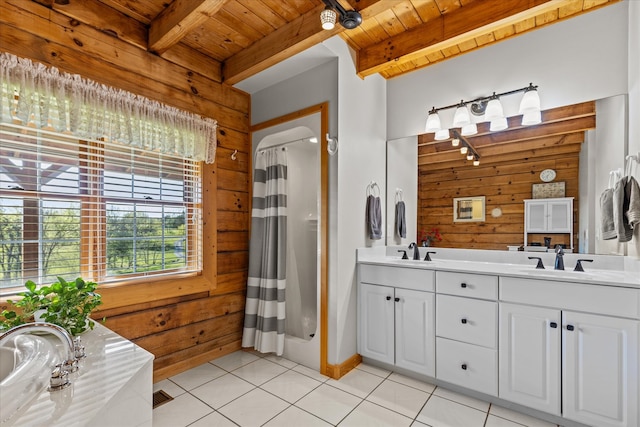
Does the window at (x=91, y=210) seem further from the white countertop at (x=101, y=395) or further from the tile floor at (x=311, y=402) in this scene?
the tile floor at (x=311, y=402)

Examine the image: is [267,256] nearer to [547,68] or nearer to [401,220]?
[401,220]

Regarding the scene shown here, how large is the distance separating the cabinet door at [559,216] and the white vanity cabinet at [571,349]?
62 centimetres

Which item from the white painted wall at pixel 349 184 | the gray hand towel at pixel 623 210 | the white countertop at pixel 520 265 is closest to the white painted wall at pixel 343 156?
the white painted wall at pixel 349 184

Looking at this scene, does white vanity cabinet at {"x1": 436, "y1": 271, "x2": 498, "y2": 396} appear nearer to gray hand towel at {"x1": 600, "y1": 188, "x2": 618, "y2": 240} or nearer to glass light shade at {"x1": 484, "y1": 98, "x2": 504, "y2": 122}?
gray hand towel at {"x1": 600, "y1": 188, "x2": 618, "y2": 240}

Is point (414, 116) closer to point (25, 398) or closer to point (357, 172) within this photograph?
point (357, 172)

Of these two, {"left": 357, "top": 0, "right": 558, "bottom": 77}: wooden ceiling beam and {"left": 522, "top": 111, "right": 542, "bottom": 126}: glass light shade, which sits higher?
{"left": 357, "top": 0, "right": 558, "bottom": 77}: wooden ceiling beam

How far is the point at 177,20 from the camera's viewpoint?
200cm

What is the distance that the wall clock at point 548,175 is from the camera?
2.27 metres

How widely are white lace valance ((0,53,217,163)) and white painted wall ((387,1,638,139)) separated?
6.52 feet

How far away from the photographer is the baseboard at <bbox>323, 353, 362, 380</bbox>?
93.8 inches

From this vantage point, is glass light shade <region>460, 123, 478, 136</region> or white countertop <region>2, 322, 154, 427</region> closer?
white countertop <region>2, 322, 154, 427</region>

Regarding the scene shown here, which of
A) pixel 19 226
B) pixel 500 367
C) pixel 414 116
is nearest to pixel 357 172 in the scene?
pixel 414 116

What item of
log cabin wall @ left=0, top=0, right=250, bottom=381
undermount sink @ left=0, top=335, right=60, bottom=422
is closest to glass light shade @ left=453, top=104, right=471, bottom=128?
log cabin wall @ left=0, top=0, right=250, bottom=381

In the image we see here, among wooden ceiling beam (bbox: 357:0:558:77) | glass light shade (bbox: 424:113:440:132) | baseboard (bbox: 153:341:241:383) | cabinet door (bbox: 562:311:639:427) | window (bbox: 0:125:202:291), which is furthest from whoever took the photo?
glass light shade (bbox: 424:113:440:132)
